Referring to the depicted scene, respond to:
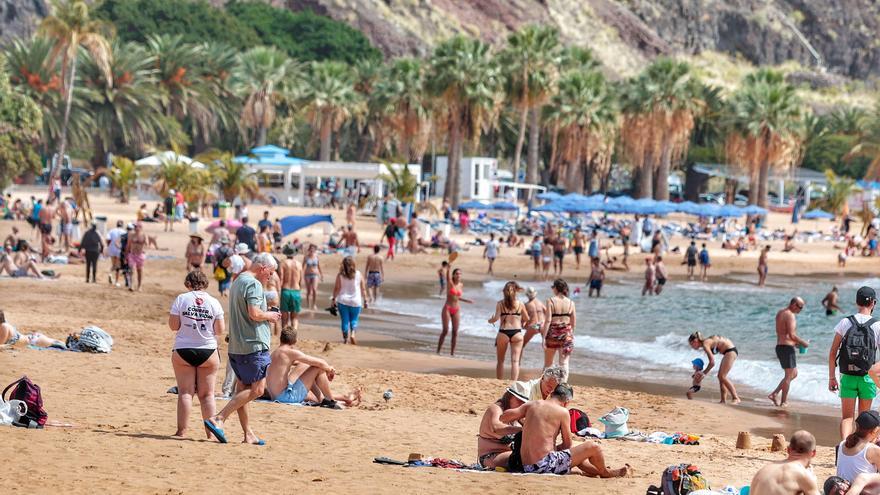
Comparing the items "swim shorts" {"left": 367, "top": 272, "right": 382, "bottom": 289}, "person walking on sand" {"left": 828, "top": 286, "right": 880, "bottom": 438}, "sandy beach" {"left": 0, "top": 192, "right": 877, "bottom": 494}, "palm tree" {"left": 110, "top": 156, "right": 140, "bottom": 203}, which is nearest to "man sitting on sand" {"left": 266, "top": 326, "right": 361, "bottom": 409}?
"sandy beach" {"left": 0, "top": 192, "right": 877, "bottom": 494}

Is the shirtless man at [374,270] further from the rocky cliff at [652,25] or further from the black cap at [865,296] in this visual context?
the rocky cliff at [652,25]

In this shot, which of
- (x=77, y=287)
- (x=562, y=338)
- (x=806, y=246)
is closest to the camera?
(x=562, y=338)

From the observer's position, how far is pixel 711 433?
1298cm

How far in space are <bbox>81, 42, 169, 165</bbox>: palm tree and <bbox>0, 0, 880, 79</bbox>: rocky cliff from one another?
137 feet

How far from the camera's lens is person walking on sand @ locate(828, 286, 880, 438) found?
1042 cm

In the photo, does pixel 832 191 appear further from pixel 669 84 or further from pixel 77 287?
pixel 77 287

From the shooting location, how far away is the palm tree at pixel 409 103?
60.5 metres

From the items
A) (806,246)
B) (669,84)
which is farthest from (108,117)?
(806,246)

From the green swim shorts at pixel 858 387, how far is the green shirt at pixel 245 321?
4861mm

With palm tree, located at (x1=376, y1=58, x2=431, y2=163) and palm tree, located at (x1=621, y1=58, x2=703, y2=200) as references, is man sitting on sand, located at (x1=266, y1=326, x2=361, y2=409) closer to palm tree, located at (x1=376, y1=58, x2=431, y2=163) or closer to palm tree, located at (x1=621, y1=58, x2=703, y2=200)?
palm tree, located at (x1=376, y1=58, x2=431, y2=163)

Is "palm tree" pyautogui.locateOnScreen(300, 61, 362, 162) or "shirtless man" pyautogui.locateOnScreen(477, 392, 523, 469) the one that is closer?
"shirtless man" pyautogui.locateOnScreen(477, 392, 523, 469)

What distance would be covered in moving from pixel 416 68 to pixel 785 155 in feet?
61.7

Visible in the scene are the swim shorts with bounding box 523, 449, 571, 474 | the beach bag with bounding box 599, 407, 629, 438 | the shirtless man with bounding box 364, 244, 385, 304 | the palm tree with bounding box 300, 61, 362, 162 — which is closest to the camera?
the swim shorts with bounding box 523, 449, 571, 474

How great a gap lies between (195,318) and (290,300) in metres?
8.12
